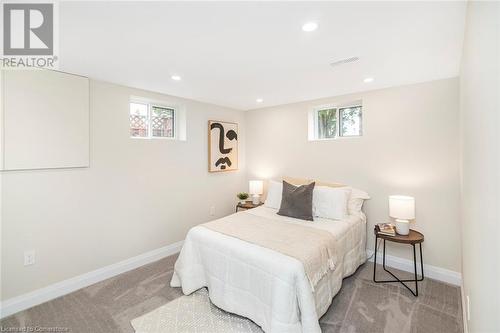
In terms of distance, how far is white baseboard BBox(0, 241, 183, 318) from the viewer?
211 cm

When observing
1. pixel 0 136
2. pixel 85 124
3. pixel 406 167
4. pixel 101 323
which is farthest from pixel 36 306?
pixel 406 167

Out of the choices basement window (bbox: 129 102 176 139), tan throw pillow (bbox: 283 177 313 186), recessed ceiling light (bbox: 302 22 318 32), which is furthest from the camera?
tan throw pillow (bbox: 283 177 313 186)

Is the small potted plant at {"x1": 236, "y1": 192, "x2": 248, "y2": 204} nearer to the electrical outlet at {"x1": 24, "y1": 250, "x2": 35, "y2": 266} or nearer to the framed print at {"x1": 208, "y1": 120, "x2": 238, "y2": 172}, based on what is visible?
the framed print at {"x1": 208, "y1": 120, "x2": 238, "y2": 172}

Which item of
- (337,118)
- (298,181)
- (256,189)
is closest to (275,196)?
(298,181)

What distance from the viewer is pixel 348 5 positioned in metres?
1.35

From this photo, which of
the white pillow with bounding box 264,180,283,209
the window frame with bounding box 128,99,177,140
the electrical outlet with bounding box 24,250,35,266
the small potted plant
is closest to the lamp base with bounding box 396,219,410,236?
the white pillow with bounding box 264,180,283,209

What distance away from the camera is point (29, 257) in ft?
7.28

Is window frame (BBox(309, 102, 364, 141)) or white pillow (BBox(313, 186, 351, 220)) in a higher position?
window frame (BBox(309, 102, 364, 141))

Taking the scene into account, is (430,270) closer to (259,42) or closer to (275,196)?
(275,196)

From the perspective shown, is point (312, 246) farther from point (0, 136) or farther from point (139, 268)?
point (0, 136)

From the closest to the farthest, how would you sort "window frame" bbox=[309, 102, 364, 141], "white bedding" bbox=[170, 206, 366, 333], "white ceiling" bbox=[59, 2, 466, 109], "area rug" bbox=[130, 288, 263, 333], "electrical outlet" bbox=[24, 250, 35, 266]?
"white ceiling" bbox=[59, 2, 466, 109] < "white bedding" bbox=[170, 206, 366, 333] < "area rug" bbox=[130, 288, 263, 333] < "electrical outlet" bbox=[24, 250, 35, 266] < "window frame" bbox=[309, 102, 364, 141]

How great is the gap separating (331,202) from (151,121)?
2750 millimetres

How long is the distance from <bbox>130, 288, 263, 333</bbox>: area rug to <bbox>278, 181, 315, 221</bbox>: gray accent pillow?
129cm

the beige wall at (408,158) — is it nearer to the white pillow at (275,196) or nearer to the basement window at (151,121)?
the white pillow at (275,196)
